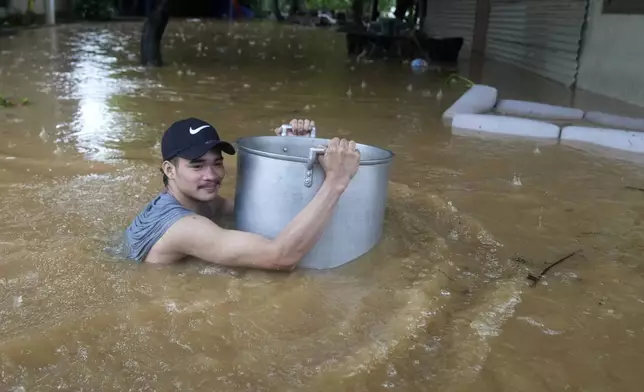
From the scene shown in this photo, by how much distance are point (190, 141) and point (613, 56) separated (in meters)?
7.82

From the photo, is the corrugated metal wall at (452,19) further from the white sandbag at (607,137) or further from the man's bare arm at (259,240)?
the man's bare arm at (259,240)

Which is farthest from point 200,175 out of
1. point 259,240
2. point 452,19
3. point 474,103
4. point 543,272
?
point 452,19

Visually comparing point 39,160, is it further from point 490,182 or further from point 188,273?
point 490,182

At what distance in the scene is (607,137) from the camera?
5590 mm

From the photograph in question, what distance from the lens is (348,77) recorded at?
34.9 ft

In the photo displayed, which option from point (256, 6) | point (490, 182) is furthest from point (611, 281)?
point (256, 6)

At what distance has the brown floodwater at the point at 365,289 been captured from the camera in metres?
2.10

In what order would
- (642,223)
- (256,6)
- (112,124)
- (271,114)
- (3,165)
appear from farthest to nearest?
(256,6) < (271,114) < (112,124) < (3,165) < (642,223)

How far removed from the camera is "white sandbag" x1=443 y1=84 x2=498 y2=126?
22.0 ft

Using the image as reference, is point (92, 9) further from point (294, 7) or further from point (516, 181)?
point (294, 7)

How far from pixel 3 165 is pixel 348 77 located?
700 centimetres

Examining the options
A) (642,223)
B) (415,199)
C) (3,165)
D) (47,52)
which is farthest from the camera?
(47,52)

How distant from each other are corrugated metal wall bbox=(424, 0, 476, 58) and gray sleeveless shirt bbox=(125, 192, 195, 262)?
1413 cm

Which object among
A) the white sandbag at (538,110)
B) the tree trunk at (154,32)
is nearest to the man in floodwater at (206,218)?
the white sandbag at (538,110)
